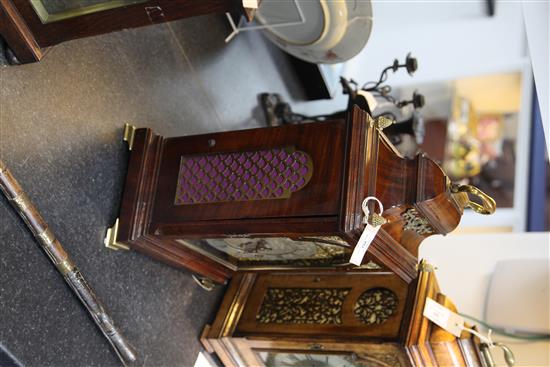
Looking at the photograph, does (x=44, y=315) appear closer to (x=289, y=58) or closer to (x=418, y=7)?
(x=289, y=58)

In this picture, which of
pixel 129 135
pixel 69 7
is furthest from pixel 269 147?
pixel 69 7

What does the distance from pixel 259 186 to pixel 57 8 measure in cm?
69

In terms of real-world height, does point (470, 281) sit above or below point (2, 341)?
above

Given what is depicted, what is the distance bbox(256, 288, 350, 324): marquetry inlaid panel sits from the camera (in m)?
1.97

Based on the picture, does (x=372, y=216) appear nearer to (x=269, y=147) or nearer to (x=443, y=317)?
(x=269, y=147)

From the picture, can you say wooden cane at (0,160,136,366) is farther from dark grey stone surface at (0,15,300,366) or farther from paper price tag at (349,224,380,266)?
paper price tag at (349,224,380,266)

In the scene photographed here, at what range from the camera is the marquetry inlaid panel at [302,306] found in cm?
197

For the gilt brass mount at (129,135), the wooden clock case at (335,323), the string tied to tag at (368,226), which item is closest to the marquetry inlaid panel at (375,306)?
the wooden clock case at (335,323)

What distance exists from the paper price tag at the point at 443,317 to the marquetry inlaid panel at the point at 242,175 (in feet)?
1.98

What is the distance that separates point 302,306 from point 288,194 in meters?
0.62

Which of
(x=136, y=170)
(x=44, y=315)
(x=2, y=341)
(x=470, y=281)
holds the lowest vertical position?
(x=2, y=341)

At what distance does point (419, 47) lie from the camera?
3.45 metres

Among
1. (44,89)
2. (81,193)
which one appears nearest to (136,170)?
(81,193)

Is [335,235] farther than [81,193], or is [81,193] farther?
[81,193]
